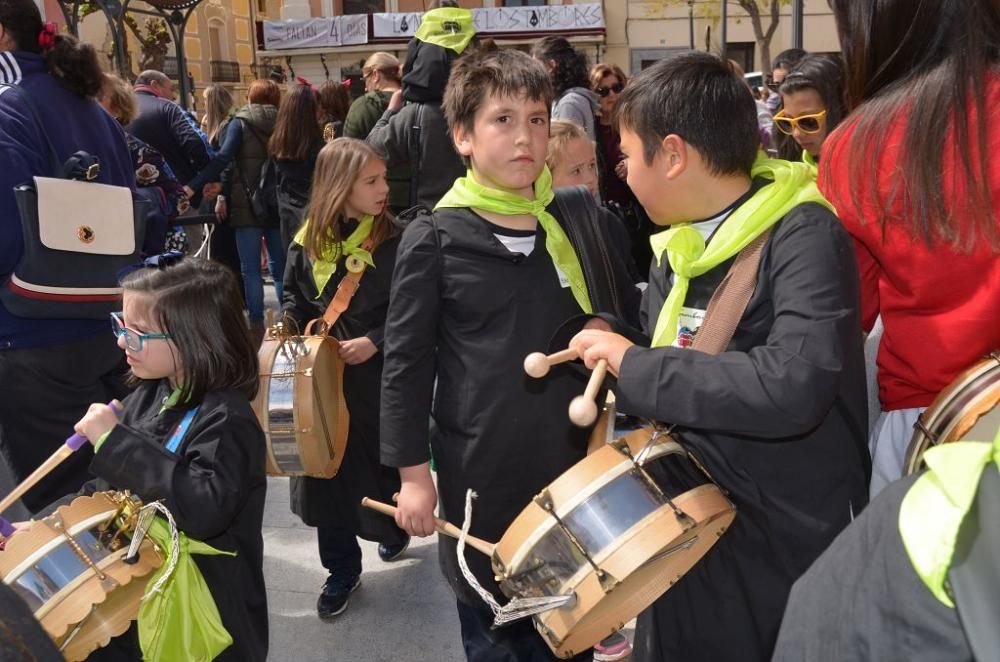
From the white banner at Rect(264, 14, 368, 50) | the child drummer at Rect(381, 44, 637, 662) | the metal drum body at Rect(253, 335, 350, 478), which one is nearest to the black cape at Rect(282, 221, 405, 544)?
the metal drum body at Rect(253, 335, 350, 478)

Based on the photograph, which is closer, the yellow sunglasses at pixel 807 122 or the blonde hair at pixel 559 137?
the blonde hair at pixel 559 137

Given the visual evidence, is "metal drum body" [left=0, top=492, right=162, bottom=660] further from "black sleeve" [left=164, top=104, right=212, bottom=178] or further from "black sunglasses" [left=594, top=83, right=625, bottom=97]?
"black sunglasses" [left=594, top=83, right=625, bottom=97]

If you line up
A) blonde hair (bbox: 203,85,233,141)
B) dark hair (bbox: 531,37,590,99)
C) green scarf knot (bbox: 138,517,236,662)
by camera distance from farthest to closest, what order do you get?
1. blonde hair (bbox: 203,85,233,141)
2. dark hair (bbox: 531,37,590,99)
3. green scarf knot (bbox: 138,517,236,662)

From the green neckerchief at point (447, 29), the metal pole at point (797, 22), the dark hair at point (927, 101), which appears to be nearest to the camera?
the dark hair at point (927, 101)

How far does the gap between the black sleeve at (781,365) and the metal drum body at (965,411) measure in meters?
0.18

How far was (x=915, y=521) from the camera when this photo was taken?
75cm

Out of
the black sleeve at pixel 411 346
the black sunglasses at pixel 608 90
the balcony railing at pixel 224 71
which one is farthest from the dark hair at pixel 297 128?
the balcony railing at pixel 224 71

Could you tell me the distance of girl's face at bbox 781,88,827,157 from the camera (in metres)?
3.54

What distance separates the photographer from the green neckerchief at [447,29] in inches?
176

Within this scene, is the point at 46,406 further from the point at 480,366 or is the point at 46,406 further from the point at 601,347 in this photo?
the point at 601,347

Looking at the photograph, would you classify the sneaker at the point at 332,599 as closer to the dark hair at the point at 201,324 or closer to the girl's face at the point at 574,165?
the dark hair at the point at 201,324

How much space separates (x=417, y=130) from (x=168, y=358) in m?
2.57

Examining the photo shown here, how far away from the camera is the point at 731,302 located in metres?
1.60

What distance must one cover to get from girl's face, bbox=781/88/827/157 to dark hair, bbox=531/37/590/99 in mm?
2057
